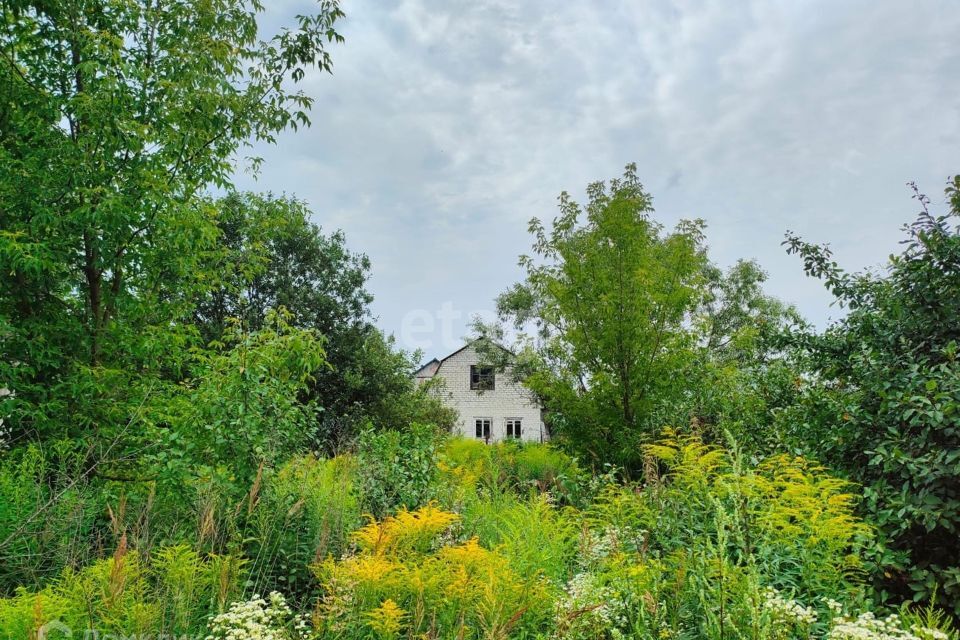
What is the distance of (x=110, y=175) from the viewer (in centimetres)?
570

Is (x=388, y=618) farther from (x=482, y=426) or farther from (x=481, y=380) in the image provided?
(x=482, y=426)

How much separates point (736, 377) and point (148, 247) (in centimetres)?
818

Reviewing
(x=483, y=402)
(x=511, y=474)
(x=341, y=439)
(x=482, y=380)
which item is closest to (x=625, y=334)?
(x=511, y=474)

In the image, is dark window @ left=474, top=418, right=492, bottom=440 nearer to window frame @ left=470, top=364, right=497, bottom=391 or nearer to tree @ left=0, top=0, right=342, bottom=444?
window frame @ left=470, top=364, right=497, bottom=391

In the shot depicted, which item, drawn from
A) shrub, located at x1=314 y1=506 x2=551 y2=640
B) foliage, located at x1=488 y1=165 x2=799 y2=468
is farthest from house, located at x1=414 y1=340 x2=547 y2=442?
shrub, located at x1=314 y1=506 x2=551 y2=640

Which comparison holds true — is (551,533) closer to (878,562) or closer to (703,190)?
(878,562)

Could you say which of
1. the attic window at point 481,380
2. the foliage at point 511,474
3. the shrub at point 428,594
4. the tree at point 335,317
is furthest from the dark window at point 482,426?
the shrub at point 428,594

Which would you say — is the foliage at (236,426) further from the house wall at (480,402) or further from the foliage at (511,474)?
the house wall at (480,402)

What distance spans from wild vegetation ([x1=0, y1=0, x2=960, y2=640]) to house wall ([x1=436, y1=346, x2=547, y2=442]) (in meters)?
21.3

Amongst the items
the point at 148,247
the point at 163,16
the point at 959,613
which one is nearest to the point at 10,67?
the point at 163,16

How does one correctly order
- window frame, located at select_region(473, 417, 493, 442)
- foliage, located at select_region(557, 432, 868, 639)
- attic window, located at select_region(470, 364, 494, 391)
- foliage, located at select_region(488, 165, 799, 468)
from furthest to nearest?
1. window frame, located at select_region(473, 417, 493, 442)
2. attic window, located at select_region(470, 364, 494, 391)
3. foliage, located at select_region(488, 165, 799, 468)
4. foliage, located at select_region(557, 432, 868, 639)

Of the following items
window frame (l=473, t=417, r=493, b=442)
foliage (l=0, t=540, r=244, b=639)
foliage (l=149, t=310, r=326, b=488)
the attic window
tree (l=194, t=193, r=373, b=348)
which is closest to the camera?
foliage (l=0, t=540, r=244, b=639)

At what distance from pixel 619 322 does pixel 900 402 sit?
5026 mm

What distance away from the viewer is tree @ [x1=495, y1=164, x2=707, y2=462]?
28.4 feet
